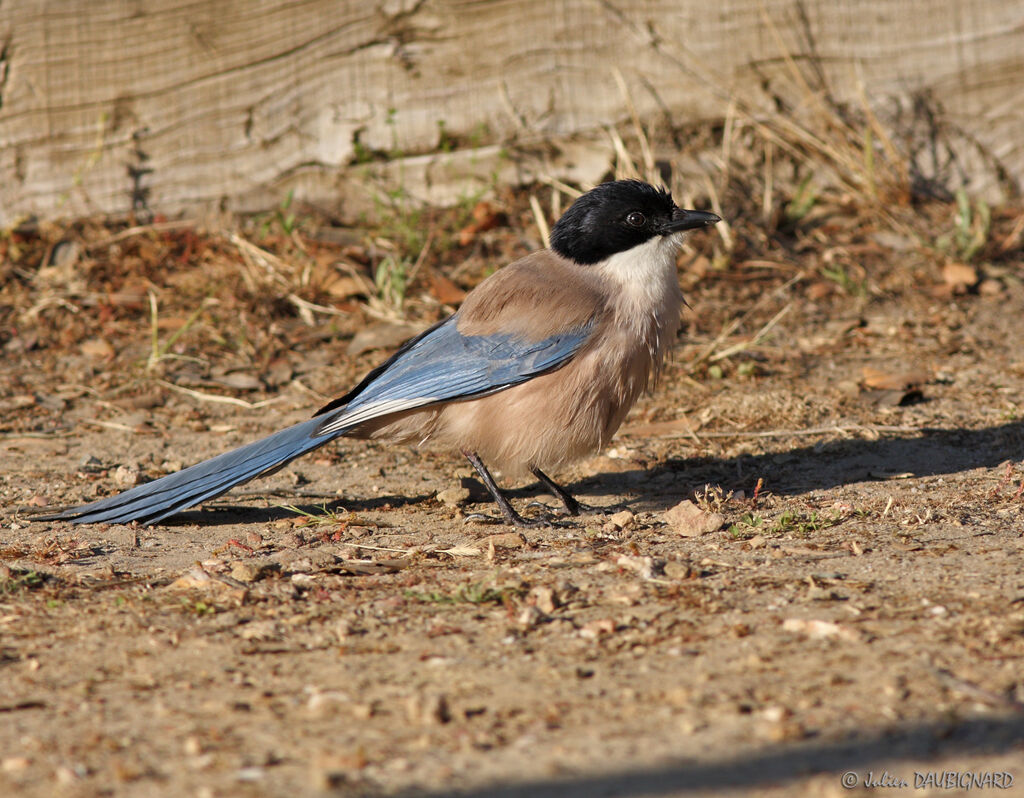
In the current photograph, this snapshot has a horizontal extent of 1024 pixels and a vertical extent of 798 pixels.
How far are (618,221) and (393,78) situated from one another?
3337 mm

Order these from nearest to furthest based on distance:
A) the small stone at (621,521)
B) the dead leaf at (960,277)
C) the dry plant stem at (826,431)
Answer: the small stone at (621,521) < the dry plant stem at (826,431) < the dead leaf at (960,277)

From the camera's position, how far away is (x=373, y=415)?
16.5ft

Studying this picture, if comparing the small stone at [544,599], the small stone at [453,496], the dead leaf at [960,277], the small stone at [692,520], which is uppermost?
the small stone at [544,599]

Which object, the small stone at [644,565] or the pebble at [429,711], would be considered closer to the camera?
the pebble at [429,711]

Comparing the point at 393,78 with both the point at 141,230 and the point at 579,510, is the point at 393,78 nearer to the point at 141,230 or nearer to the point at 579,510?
the point at 141,230

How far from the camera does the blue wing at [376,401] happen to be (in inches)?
188

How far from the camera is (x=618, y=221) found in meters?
5.35

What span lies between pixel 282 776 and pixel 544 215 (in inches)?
237

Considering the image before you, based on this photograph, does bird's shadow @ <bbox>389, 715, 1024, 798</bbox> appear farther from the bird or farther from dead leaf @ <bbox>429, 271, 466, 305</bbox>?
dead leaf @ <bbox>429, 271, 466, 305</bbox>

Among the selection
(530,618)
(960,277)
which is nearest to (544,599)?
(530,618)

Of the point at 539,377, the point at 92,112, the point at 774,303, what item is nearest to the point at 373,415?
the point at 539,377

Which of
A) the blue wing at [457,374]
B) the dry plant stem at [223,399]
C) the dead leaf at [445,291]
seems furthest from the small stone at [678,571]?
the dead leaf at [445,291]

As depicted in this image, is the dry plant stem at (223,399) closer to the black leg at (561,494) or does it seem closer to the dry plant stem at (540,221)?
the black leg at (561,494)

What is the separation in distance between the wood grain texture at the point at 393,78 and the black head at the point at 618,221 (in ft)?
9.60
